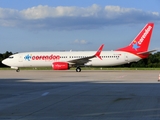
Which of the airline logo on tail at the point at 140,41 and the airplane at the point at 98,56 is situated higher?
the airline logo on tail at the point at 140,41

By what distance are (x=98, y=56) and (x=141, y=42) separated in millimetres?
5847

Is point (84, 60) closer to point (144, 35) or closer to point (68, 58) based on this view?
point (68, 58)

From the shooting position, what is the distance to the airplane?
166 ft

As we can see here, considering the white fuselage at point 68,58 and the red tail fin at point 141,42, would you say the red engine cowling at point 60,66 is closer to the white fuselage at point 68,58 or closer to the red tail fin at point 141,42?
the white fuselage at point 68,58

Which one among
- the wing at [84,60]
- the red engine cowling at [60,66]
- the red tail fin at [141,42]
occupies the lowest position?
the red engine cowling at [60,66]

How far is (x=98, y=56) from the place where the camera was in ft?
167

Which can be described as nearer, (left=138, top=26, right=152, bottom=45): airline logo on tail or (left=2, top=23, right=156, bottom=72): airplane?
(left=2, top=23, right=156, bottom=72): airplane

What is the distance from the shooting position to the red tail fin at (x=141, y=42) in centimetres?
5091

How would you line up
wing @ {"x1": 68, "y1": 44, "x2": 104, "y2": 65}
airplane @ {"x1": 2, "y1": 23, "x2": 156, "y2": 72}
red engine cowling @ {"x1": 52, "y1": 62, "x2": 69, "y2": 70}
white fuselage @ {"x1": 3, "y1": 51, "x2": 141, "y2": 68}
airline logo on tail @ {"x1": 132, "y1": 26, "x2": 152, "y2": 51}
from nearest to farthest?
red engine cowling @ {"x1": 52, "y1": 62, "x2": 69, "y2": 70} → wing @ {"x1": 68, "y1": 44, "x2": 104, "y2": 65} → airplane @ {"x1": 2, "y1": 23, "x2": 156, "y2": 72} → white fuselage @ {"x1": 3, "y1": 51, "x2": 141, "y2": 68} → airline logo on tail @ {"x1": 132, "y1": 26, "x2": 152, "y2": 51}

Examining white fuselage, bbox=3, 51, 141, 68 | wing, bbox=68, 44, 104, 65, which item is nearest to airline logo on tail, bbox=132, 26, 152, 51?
white fuselage, bbox=3, 51, 141, 68

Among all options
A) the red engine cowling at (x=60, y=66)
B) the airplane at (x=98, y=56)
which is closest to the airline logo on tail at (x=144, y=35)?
the airplane at (x=98, y=56)

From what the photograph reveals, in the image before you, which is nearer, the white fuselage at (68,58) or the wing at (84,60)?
the wing at (84,60)

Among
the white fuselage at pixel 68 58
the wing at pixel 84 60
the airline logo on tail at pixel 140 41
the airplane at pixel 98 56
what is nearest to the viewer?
the wing at pixel 84 60

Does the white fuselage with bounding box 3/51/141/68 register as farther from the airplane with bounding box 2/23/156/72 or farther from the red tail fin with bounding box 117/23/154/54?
the red tail fin with bounding box 117/23/154/54
